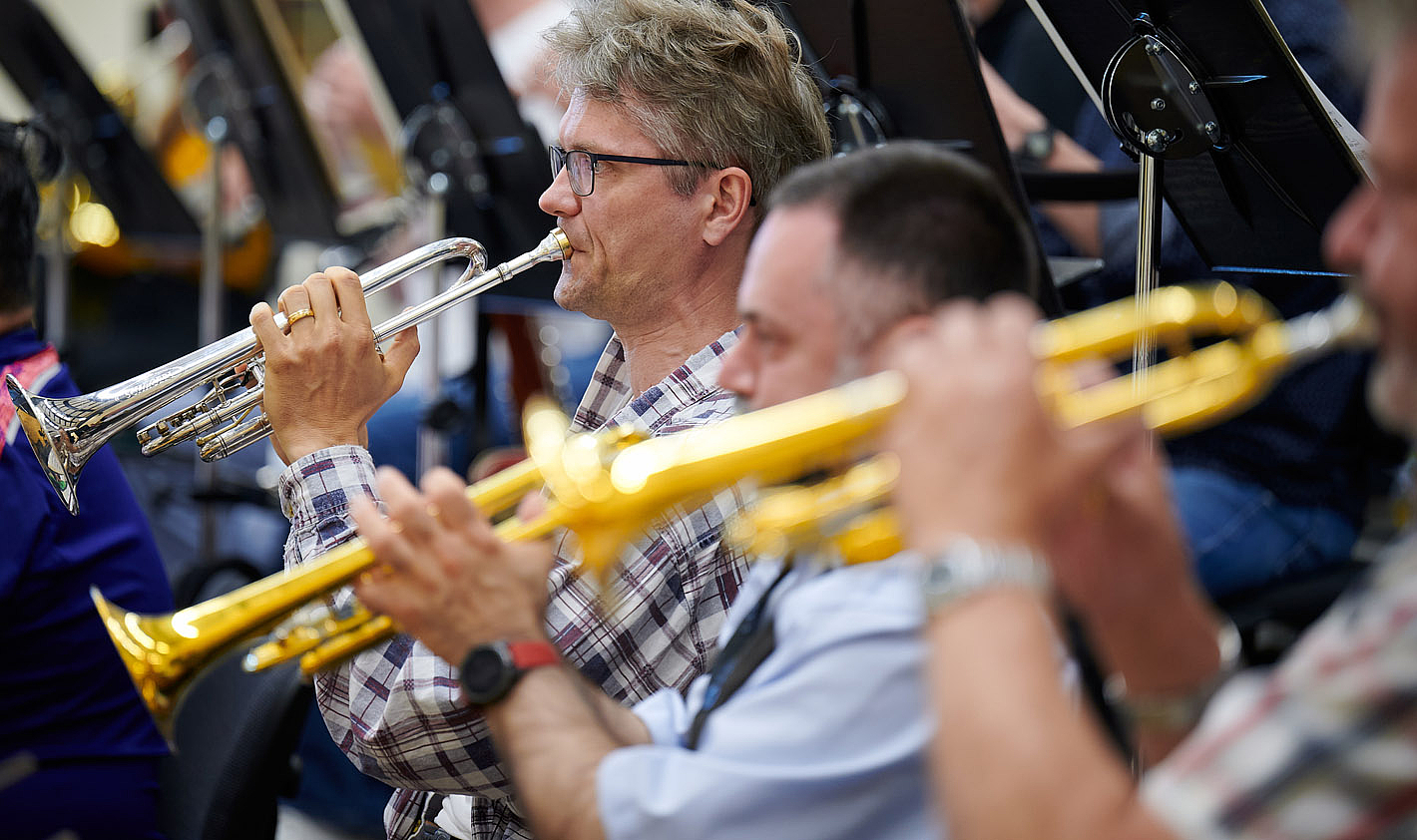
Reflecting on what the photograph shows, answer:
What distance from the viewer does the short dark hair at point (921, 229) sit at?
111 centimetres

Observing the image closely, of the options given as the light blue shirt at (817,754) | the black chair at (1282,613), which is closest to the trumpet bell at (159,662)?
the light blue shirt at (817,754)

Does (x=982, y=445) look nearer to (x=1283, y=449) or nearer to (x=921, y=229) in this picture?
(x=921, y=229)

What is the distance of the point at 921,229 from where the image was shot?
112cm

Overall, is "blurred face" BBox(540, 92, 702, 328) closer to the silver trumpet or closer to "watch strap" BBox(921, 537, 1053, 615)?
the silver trumpet

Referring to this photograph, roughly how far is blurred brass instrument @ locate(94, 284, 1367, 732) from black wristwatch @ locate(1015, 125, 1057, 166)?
5.45 ft

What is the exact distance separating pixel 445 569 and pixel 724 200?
93 centimetres

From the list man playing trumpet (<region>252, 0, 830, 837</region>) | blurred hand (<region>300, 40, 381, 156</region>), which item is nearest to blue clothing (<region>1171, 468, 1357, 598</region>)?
man playing trumpet (<region>252, 0, 830, 837</region>)

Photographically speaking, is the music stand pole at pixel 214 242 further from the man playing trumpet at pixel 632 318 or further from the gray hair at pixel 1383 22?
the gray hair at pixel 1383 22

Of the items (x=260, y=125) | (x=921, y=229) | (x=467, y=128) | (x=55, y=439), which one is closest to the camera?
(x=921, y=229)

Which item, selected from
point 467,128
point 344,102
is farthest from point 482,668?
point 344,102

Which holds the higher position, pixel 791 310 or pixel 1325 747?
pixel 791 310

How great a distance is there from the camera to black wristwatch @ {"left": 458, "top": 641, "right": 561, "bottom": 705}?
1127 millimetres

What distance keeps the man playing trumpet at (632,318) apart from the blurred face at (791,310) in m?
0.41

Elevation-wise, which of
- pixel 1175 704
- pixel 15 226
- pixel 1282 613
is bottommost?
pixel 1282 613
